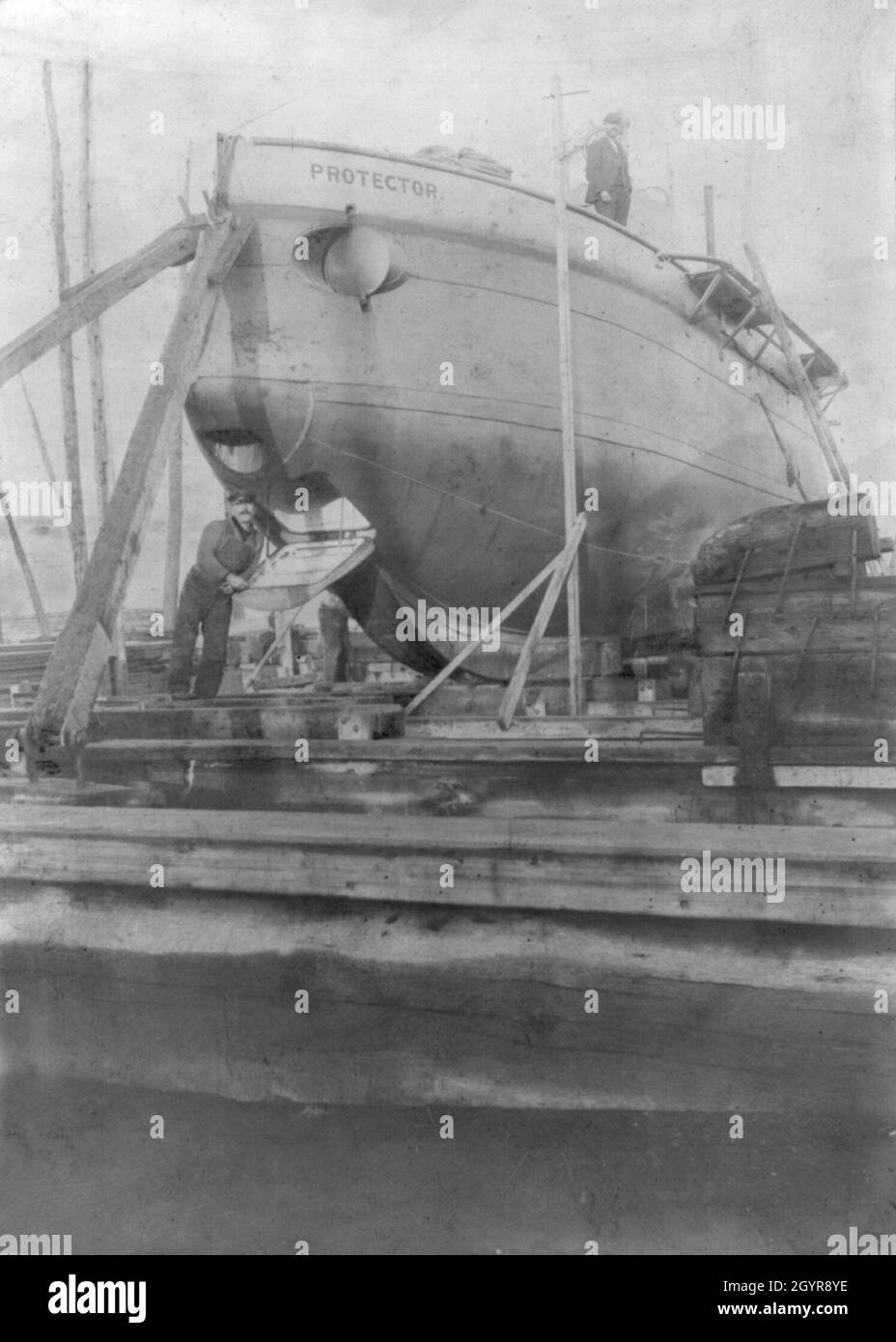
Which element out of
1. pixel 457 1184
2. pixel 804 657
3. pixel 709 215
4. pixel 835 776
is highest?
pixel 709 215

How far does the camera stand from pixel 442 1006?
2574 millimetres

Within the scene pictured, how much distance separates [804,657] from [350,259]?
10.9 ft

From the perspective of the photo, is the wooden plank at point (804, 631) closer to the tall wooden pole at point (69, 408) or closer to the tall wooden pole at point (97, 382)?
the tall wooden pole at point (97, 382)

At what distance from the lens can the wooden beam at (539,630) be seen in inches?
143

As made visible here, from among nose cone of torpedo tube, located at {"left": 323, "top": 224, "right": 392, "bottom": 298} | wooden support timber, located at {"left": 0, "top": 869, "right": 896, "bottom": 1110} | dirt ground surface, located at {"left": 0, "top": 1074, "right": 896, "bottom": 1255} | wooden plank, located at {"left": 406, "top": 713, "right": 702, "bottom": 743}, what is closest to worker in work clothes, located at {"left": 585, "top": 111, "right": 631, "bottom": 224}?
nose cone of torpedo tube, located at {"left": 323, "top": 224, "right": 392, "bottom": 298}

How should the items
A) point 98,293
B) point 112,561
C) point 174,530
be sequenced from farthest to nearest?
point 174,530
point 98,293
point 112,561

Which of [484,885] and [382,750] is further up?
[382,750]

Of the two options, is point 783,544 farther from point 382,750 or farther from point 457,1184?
point 457,1184

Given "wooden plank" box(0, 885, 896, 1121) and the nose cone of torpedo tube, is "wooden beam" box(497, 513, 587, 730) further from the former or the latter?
the nose cone of torpedo tube

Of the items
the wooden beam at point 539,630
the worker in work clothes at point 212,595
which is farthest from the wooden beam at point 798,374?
the worker in work clothes at point 212,595

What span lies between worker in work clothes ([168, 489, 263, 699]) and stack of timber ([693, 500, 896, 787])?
8.86 feet

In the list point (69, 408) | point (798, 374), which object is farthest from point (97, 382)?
point (798, 374)

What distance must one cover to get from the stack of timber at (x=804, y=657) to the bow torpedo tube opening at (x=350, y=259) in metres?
2.74
